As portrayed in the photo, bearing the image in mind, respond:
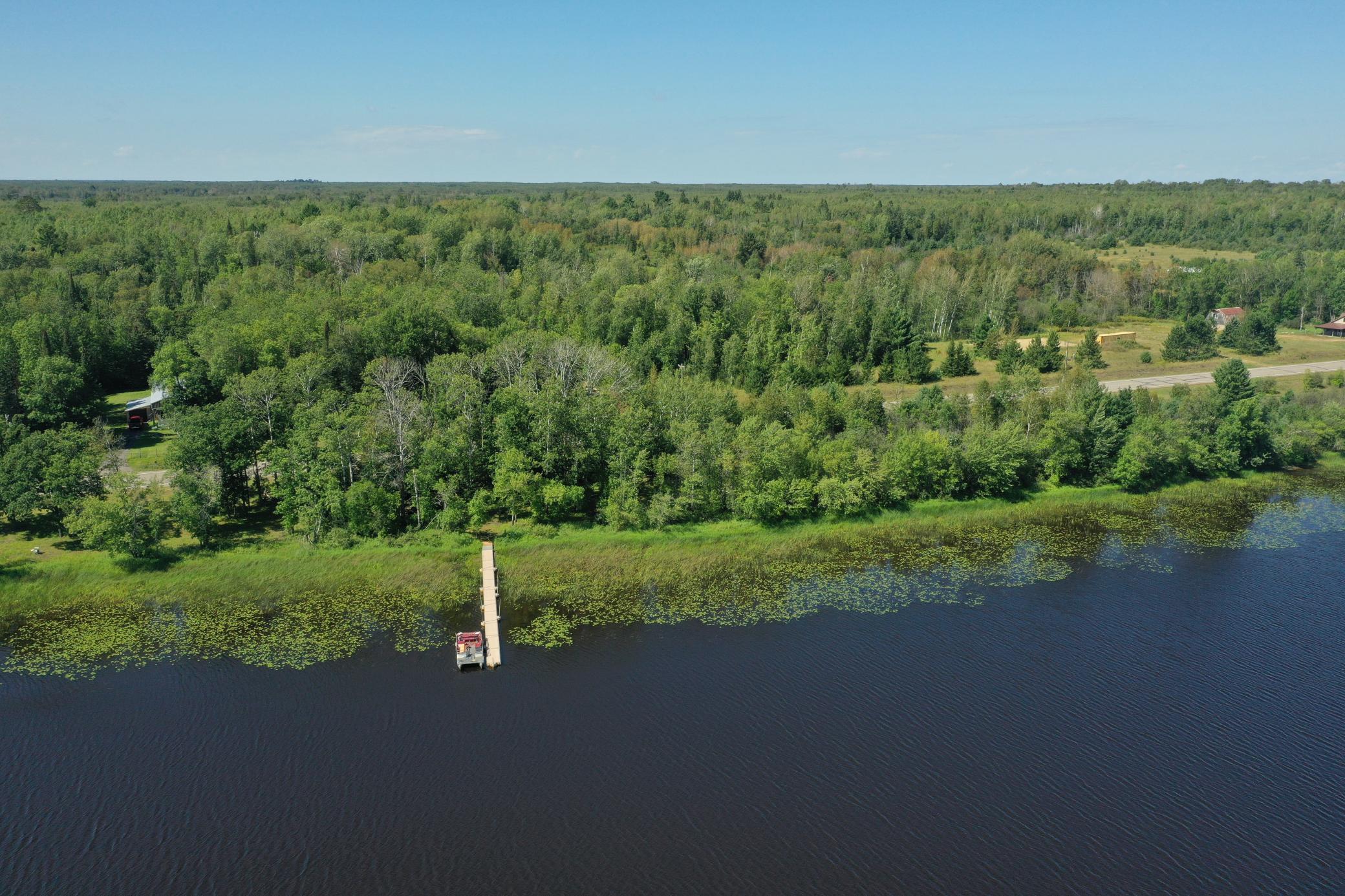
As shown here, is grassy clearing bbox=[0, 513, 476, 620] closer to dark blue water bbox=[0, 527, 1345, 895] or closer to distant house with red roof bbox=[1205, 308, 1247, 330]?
dark blue water bbox=[0, 527, 1345, 895]

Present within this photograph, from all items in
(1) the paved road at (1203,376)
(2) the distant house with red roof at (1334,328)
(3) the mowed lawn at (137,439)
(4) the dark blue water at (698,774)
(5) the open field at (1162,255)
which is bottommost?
(4) the dark blue water at (698,774)

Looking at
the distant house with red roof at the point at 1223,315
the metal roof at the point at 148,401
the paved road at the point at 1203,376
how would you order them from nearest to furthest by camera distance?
the metal roof at the point at 148,401 < the paved road at the point at 1203,376 < the distant house with red roof at the point at 1223,315

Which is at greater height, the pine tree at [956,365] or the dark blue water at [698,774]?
the pine tree at [956,365]

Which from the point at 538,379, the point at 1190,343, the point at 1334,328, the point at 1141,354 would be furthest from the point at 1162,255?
the point at 538,379

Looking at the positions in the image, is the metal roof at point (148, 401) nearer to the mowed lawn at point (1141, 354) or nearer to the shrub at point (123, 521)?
the shrub at point (123, 521)

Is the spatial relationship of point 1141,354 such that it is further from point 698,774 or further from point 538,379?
point 698,774

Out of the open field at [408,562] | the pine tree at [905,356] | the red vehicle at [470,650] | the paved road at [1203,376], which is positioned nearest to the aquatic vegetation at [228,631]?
the open field at [408,562]

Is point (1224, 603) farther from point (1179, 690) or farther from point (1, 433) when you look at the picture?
point (1, 433)
